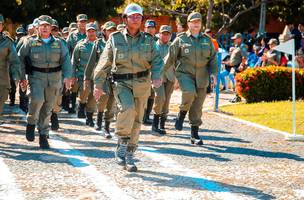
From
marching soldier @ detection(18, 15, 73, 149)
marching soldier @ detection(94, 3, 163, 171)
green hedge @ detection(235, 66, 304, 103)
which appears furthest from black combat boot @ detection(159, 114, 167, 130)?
green hedge @ detection(235, 66, 304, 103)

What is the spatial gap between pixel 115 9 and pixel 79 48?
2025cm

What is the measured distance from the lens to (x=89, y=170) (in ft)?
27.3

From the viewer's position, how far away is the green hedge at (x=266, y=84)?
17141 millimetres

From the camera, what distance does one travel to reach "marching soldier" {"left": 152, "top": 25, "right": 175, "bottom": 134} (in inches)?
481

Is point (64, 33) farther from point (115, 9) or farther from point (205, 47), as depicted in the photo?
point (115, 9)

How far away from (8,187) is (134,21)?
2.50 m

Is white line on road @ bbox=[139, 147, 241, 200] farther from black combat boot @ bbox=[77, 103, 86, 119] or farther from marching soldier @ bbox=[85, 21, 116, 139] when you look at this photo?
black combat boot @ bbox=[77, 103, 86, 119]

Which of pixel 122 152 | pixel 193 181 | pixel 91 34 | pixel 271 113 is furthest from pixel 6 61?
pixel 271 113

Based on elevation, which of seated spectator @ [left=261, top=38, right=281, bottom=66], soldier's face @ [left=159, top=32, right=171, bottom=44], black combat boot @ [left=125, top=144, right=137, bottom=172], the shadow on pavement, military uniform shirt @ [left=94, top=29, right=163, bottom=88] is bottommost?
the shadow on pavement

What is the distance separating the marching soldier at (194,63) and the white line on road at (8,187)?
11.2 feet

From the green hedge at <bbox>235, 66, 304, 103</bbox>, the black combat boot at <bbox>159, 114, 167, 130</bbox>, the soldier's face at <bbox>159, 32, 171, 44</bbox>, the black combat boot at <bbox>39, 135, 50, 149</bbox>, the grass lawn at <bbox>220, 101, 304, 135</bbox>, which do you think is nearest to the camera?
the black combat boot at <bbox>39, 135, 50, 149</bbox>

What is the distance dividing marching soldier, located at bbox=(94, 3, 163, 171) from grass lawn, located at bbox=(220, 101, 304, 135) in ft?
14.8

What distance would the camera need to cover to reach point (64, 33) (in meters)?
17.6

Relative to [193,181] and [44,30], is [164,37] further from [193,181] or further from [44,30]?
[193,181]
